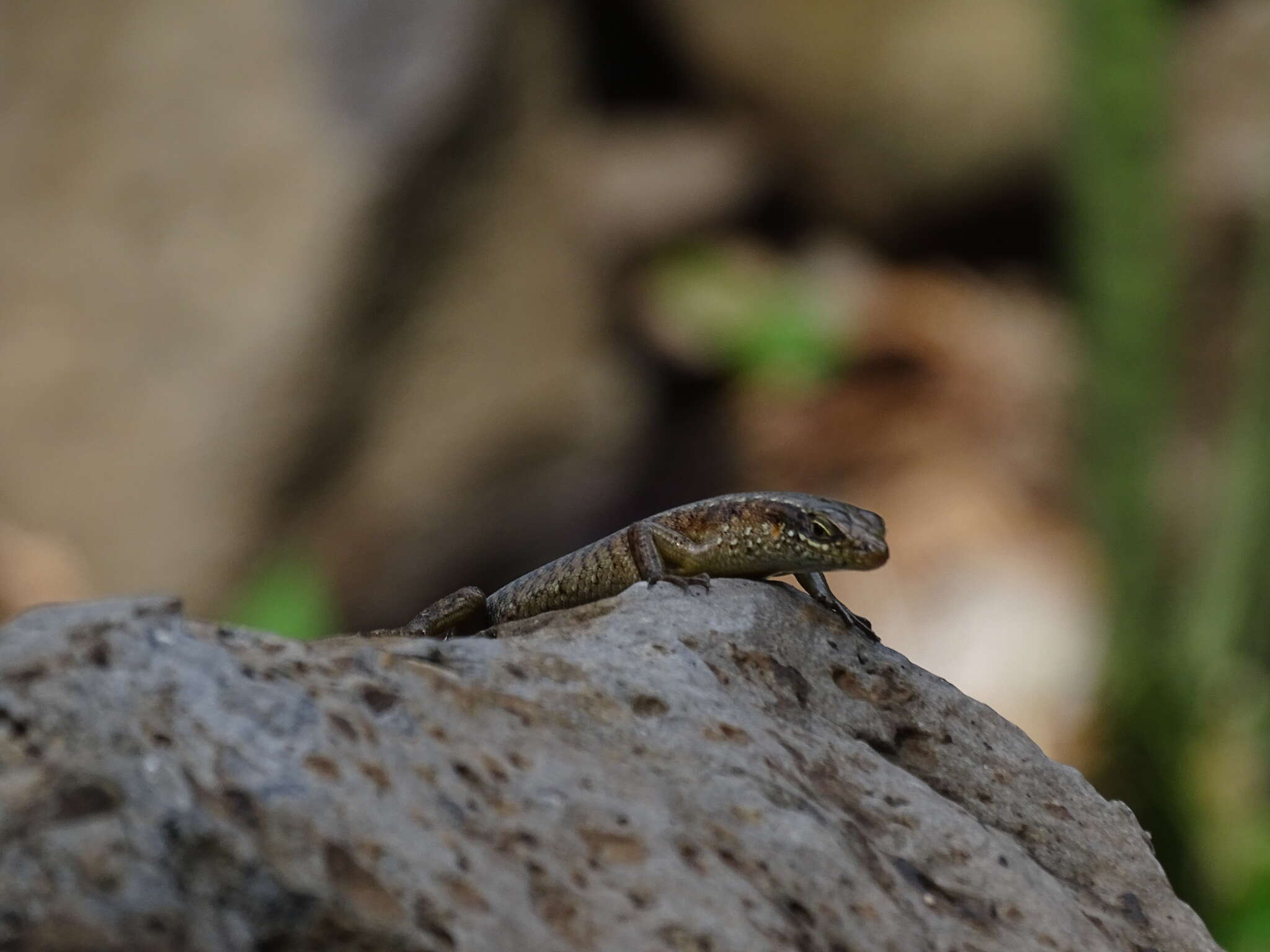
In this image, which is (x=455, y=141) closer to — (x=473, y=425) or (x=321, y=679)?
(x=473, y=425)

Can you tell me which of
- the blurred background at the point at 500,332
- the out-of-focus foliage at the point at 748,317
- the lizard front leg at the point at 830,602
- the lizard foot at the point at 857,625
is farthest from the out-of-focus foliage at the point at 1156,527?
the out-of-focus foliage at the point at 748,317

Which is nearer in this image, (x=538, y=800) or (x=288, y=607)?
(x=538, y=800)

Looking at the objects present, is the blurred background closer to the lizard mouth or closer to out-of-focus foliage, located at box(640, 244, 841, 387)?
out-of-focus foliage, located at box(640, 244, 841, 387)

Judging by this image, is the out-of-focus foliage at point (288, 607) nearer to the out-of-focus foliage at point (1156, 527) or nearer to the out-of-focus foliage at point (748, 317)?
the out-of-focus foliage at point (1156, 527)

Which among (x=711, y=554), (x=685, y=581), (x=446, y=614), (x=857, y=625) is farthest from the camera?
(x=446, y=614)

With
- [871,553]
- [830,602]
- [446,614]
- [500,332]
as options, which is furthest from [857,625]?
[500,332]

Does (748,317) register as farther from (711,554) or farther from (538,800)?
(538,800)

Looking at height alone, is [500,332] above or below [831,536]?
above
